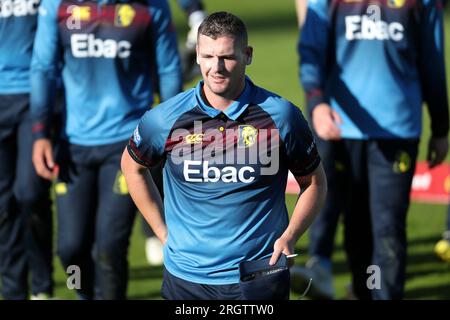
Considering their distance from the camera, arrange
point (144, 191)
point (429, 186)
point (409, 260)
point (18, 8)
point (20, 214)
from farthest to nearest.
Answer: point (429, 186) < point (409, 260) < point (20, 214) < point (18, 8) < point (144, 191)

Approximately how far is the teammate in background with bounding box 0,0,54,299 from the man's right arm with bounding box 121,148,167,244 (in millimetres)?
2536

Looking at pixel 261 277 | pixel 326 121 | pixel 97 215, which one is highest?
pixel 326 121

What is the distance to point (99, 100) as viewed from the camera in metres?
9.00

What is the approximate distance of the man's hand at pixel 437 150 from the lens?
931 cm

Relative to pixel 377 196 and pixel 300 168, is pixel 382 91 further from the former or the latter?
pixel 300 168

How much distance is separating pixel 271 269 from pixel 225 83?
3.20 ft

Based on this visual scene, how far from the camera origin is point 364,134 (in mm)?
9328

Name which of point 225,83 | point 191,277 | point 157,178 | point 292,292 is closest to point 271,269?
point 191,277

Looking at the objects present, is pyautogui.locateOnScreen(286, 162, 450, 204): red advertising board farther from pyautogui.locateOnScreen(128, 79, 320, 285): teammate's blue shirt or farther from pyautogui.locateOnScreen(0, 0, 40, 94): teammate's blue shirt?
pyautogui.locateOnScreen(128, 79, 320, 285): teammate's blue shirt

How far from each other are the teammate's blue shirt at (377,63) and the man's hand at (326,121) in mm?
164

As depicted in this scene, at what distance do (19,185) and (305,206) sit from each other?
11.4 feet

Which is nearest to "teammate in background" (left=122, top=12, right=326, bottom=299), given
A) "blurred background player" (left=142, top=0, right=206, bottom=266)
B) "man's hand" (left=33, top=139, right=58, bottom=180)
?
"man's hand" (left=33, top=139, right=58, bottom=180)

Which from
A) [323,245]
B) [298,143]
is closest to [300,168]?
[298,143]

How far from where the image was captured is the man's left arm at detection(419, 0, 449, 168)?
9.09 metres
